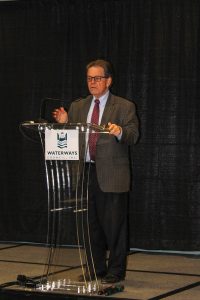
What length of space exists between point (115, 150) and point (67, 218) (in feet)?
1.97

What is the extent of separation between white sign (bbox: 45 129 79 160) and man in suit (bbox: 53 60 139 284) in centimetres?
35

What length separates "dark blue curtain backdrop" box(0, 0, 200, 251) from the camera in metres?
5.77

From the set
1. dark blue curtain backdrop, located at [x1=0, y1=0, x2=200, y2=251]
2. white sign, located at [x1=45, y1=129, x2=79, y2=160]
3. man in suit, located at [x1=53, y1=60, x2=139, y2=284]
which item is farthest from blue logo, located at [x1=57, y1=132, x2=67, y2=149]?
dark blue curtain backdrop, located at [x1=0, y1=0, x2=200, y2=251]

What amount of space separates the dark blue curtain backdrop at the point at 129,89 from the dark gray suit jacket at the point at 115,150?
154 centimetres

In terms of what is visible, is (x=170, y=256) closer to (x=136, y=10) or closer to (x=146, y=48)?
(x=146, y=48)

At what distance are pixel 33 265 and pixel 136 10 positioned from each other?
8.00 feet

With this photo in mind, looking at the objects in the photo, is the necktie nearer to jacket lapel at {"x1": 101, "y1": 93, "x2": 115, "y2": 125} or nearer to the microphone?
jacket lapel at {"x1": 101, "y1": 93, "x2": 115, "y2": 125}

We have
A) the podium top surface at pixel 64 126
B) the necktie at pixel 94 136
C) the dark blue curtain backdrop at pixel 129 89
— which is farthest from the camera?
the dark blue curtain backdrop at pixel 129 89

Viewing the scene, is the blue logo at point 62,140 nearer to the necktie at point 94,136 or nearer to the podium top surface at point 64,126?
the podium top surface at point 64,126

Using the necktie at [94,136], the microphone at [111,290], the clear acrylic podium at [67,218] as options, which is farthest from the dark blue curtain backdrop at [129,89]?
the clear acrylic podium at [67,218]

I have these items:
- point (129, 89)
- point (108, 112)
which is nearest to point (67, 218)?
point (108, 112)

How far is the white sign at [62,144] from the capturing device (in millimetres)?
3824

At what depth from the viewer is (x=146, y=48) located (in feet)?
19.4

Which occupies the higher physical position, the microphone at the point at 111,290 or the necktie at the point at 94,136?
the necktie at the point at 94,136
